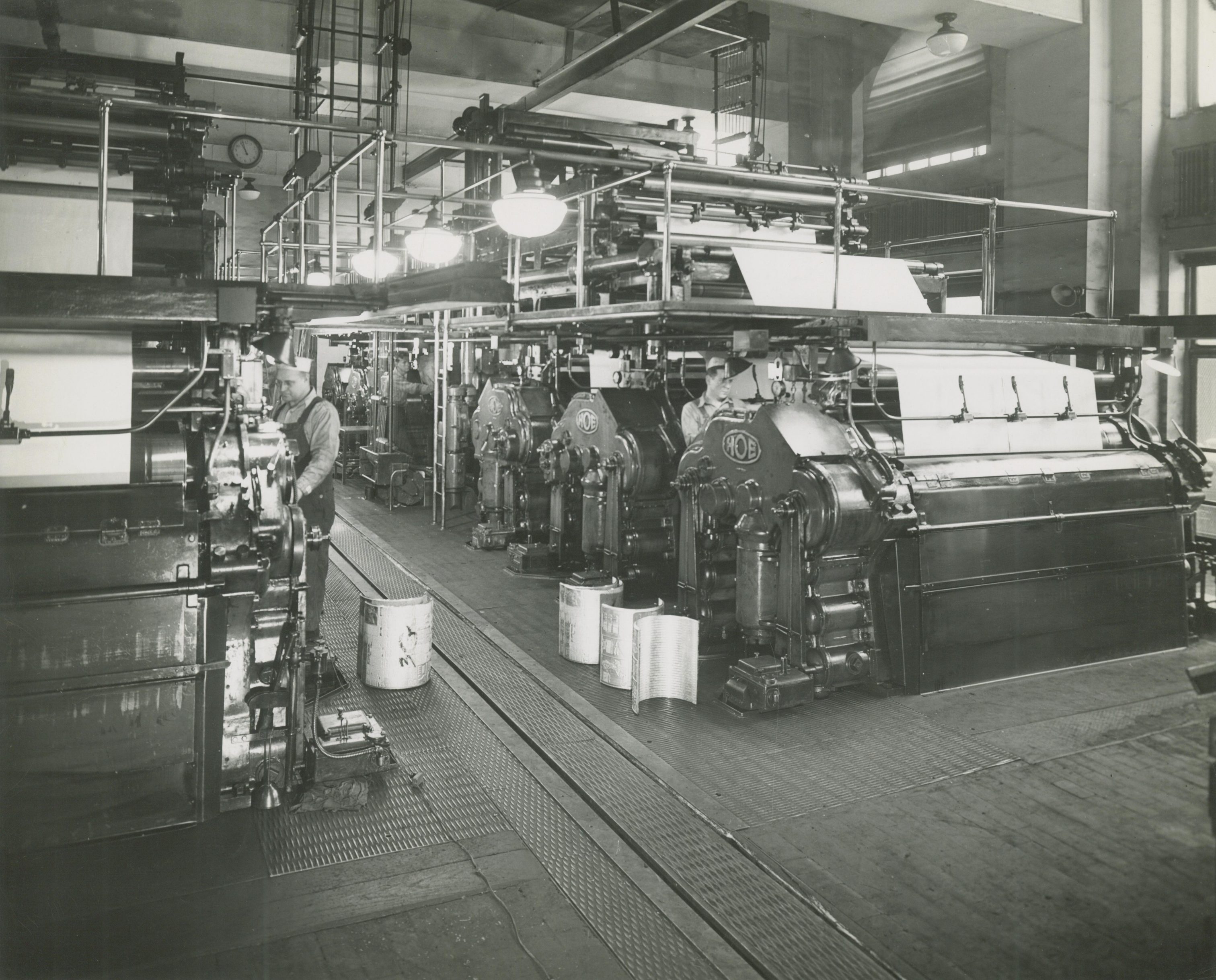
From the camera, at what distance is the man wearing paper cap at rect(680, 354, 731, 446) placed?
709 cm

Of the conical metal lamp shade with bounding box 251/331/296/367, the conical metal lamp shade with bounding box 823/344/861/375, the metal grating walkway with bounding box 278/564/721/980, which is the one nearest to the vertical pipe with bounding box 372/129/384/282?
the conical metal lamp shade with bounding box 251/331/296/367

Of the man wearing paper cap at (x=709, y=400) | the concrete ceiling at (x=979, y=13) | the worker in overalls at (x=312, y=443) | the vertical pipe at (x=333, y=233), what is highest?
the concrete ceiling at (x=979, y=13)

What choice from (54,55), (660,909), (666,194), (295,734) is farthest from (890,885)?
(54,55)

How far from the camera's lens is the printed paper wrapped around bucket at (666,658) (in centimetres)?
516

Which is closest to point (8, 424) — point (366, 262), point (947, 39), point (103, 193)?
point (103, 193)

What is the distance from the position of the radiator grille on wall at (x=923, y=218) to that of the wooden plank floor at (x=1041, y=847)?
7107 mm

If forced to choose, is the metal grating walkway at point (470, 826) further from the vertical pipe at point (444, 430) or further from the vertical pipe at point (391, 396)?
the vertical pipe at point (391, 396)

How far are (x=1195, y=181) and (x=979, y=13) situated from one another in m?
2.32

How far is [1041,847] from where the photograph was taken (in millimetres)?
3629

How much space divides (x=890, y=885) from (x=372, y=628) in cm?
312

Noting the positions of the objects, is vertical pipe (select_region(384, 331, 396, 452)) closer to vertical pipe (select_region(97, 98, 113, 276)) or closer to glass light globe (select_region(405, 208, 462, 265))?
glass light globe (select_region(405, 208, 462, 265))

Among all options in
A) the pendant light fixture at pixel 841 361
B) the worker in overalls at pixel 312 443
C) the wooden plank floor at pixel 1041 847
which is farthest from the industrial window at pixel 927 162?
the worker in overalls at pixel 312 443

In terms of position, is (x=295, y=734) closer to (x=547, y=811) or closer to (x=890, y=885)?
(x=547, y=811)

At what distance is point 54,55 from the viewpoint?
17.5 ft
